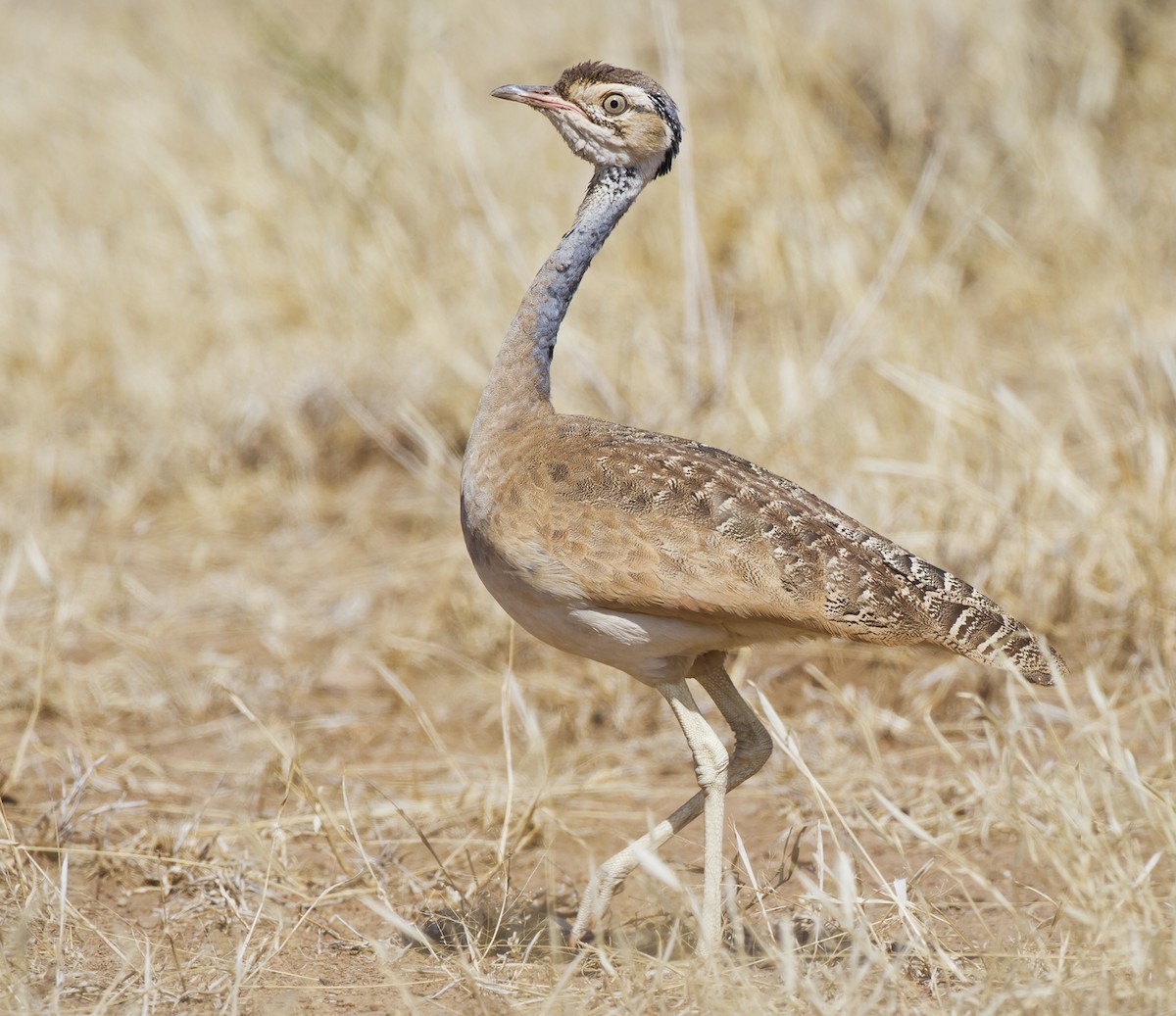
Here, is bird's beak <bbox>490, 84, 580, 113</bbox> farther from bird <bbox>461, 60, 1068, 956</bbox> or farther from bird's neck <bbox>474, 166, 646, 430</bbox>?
bird's neck <bbox>474, 166, 646, 430</bbox>

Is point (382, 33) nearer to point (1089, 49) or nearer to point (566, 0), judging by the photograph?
point (566, 0)

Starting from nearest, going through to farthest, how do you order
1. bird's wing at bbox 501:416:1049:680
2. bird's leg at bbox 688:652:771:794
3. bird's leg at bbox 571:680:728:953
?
bird's wing at bbox 501:416:1049:680
bird's leg at bbox 571:680:728:953
bird's leg at bbox 688:652:771:794

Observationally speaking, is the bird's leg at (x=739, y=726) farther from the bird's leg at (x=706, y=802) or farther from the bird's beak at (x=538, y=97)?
the bird's beak at (x=538, y=97)

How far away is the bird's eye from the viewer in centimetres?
331

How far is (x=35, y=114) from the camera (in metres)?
9.37

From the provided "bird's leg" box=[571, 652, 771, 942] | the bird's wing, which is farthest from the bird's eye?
"bird's leg" box=[571, 652, 771, 942]

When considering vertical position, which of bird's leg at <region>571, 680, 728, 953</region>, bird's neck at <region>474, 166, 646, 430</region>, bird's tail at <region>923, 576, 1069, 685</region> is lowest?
bird's leg at <region>571, 680, 728, 953</region>

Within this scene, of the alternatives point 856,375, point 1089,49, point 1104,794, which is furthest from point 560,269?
point 1089,49

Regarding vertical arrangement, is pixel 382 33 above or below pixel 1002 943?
above

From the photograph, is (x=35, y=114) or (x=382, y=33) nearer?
(x=382, y=33)

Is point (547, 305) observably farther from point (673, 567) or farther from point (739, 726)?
point (739, 726)

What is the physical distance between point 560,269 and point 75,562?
10.1 ft

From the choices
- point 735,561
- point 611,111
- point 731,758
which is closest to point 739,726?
point 731,758

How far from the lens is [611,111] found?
333 cm
